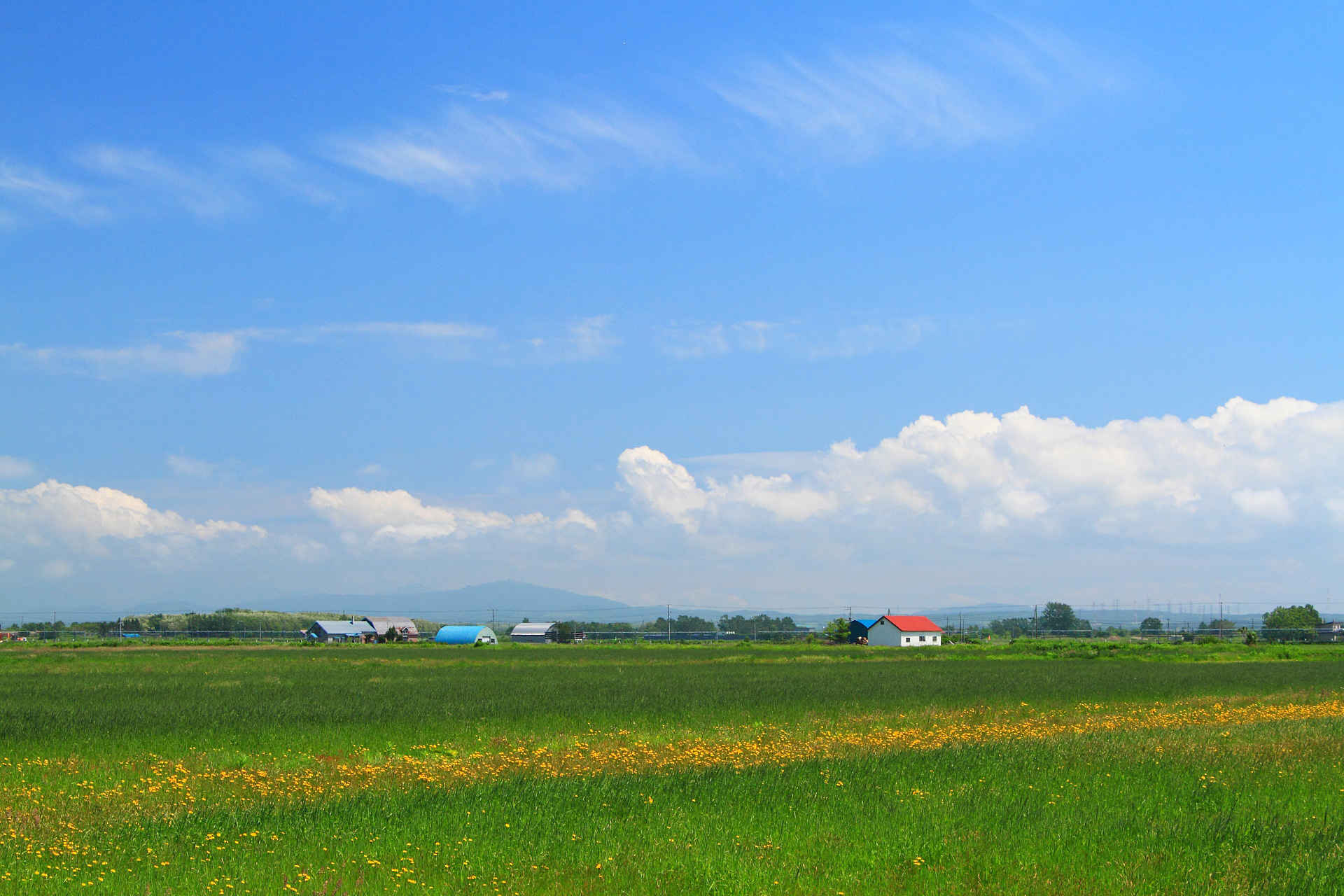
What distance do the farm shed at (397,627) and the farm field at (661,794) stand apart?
115106 millimetres

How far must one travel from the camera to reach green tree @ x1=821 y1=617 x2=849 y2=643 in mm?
131750

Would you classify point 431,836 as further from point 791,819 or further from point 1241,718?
point 1241,718

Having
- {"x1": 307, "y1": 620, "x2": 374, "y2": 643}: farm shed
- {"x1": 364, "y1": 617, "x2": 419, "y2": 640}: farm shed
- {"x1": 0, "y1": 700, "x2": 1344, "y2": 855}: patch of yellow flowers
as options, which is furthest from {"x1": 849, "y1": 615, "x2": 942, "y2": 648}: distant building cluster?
{"x1": 0, "y1": 700, "x2": 1344, "y2": 855}: patch of yellow flowers

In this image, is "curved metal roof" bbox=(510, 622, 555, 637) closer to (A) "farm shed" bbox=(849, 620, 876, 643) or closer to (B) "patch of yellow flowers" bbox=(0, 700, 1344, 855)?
(A) "farm shed" bbox=(849, 620, 876, 643)

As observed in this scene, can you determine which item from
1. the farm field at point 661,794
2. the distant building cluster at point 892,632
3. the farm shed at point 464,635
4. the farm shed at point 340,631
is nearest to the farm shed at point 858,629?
the distant building cluster at point 892,632

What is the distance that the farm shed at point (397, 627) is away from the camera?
14536 centimetres

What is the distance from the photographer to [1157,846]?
36.1ft

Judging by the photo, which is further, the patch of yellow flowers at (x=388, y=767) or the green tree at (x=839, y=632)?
the green tree at (x=839, y=632)

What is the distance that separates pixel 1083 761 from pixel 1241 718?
14.0 meters

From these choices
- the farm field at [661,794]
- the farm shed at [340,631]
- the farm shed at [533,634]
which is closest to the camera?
the farm field at [661,794]

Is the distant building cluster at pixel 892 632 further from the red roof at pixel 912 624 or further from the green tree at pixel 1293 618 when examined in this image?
the green tree at pixel 1293 618

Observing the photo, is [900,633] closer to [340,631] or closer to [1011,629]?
[1011,629]

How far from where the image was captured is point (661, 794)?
14070mm

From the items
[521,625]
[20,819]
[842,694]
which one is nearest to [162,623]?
[521,625]
